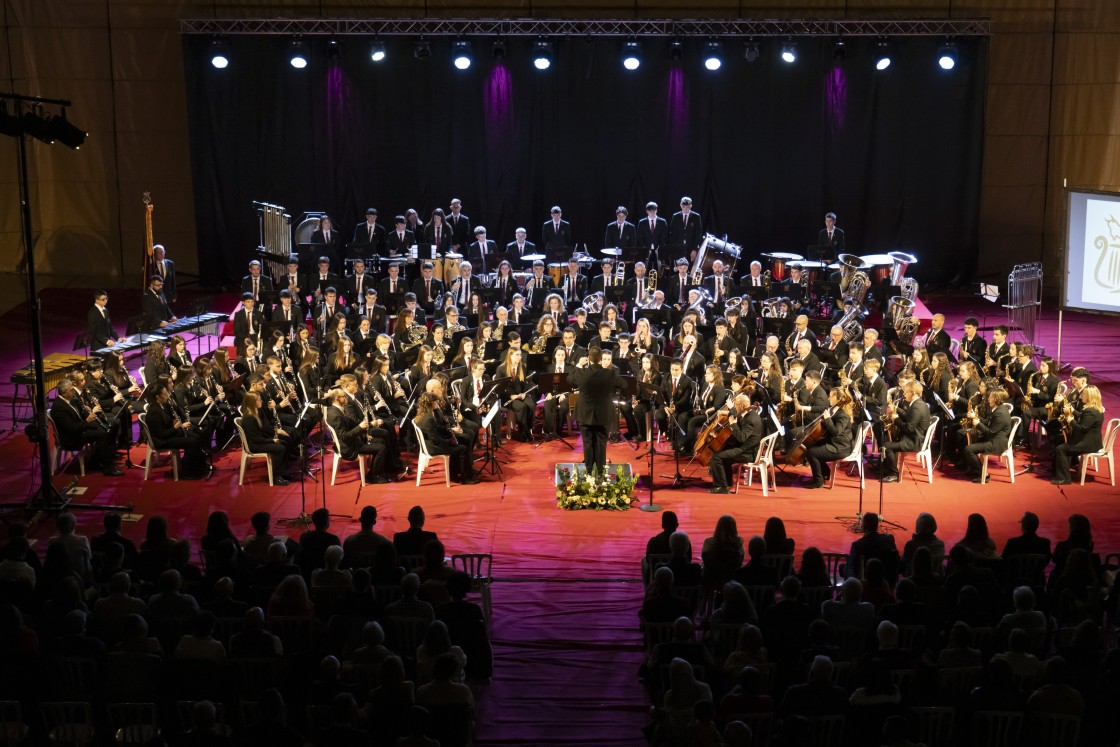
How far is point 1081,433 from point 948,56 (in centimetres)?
1097

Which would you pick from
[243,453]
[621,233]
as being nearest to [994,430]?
[243,453]

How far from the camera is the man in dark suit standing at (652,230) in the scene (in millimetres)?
22672

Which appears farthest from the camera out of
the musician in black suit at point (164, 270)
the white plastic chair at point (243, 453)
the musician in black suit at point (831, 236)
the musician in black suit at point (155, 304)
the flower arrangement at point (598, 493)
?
the musician in black suit at point (831, 236)

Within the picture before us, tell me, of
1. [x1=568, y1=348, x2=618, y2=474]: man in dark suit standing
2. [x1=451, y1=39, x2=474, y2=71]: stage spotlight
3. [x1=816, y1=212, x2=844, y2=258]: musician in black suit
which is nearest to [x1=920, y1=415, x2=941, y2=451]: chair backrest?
[x1=568, y1=348, x2=618, y2=474]: man in dark suit standing

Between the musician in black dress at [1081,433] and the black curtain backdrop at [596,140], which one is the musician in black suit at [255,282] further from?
the musician in black dress at [1081,433]

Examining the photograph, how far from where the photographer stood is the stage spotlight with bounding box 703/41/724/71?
74.4ft

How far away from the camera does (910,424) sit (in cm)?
1424

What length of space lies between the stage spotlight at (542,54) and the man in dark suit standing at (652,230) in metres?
3.11

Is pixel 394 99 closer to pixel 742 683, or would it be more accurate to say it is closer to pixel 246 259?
pixel 246 259

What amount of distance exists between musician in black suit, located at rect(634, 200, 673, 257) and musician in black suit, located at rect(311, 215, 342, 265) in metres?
5.27

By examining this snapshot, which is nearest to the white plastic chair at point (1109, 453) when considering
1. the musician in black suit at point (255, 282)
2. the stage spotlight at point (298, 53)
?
the musician in black suit at point (255, 282)

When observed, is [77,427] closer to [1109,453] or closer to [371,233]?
[371,233]

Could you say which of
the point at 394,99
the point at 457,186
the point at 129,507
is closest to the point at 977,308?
the point at 457,186

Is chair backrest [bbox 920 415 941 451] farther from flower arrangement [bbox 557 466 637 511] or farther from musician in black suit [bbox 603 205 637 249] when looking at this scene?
musician in black suit [bbox 603 205 637 249]
